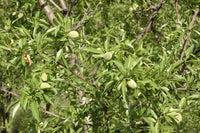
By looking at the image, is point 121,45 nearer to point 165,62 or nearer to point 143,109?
point 165,62

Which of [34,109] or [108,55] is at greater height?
[108,55]

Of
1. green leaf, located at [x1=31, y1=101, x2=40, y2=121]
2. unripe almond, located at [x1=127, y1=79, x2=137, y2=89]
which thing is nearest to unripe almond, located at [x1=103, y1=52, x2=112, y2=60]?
unripe almond, located at [x1=127, y1=79, x2=137, y2=89]

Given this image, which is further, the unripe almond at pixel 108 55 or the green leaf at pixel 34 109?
the unripe almond at pixel 108 55

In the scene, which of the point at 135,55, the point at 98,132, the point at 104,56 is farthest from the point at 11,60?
the point at 98,132

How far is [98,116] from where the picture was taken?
4.78ft

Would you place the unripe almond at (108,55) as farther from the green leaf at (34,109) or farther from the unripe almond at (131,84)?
the green leaf at (34,109)

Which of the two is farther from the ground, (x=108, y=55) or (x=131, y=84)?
(x=108, y=55)

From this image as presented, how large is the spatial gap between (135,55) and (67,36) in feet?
1.19

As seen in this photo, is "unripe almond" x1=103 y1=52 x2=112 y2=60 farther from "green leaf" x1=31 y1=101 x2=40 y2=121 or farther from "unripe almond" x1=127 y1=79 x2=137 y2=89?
"green leaf" x1=31 y1=101 x2=40 y2=121

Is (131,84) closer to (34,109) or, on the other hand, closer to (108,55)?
(108,55)

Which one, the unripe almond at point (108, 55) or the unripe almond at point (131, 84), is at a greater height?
the unripe almond at point (108, 55)

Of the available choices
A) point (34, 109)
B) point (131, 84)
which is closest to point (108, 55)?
point (131, 84)

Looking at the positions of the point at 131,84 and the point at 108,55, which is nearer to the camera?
the point at 131,84

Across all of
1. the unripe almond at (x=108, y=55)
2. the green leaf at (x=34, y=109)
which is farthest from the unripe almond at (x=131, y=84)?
the green leaf at (x=34, y=109)
